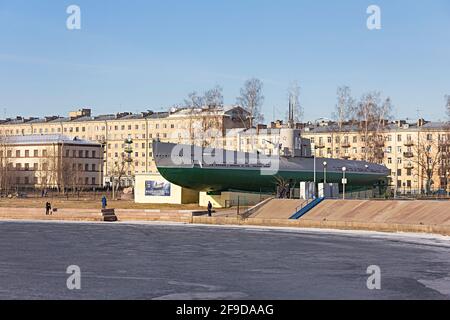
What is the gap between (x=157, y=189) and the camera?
79.6 m

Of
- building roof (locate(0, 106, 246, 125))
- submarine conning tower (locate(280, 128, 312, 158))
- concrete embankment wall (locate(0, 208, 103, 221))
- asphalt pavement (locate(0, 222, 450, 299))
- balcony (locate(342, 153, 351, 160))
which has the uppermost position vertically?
building roof (locate(0, 106, 246, 125))

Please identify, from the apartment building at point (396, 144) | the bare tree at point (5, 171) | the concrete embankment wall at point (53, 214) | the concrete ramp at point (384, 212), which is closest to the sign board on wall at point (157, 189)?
the concrete embankment wall at point (53, 214)

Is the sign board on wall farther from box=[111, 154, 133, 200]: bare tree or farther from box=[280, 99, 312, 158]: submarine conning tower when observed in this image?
box=[280, 99, 312, 158]: submarine conning tower

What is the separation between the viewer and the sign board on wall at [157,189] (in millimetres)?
79188

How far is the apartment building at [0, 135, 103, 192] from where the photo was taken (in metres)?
134

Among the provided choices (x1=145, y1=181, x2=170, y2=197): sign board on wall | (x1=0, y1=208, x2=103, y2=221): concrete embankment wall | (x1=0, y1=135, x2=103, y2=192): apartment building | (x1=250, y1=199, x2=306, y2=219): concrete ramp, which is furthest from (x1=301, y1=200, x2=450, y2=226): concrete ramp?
(x1=0, y1=135, x2=103, y2=192): apartment building

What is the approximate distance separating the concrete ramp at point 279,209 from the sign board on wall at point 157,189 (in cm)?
1384

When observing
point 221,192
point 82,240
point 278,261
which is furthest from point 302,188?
point 278,261

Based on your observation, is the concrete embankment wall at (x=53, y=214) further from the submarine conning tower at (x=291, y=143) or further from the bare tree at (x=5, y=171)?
the bare tree at (x=5, y=171)

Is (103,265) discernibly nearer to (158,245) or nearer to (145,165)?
(158,245)

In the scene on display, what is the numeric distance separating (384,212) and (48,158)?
8490 centimetres

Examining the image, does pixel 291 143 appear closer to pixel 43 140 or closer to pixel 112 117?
pixel 43 140

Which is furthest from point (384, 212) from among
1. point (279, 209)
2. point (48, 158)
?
point (48, 158)

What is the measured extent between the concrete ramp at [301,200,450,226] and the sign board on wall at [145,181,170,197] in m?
19.4
